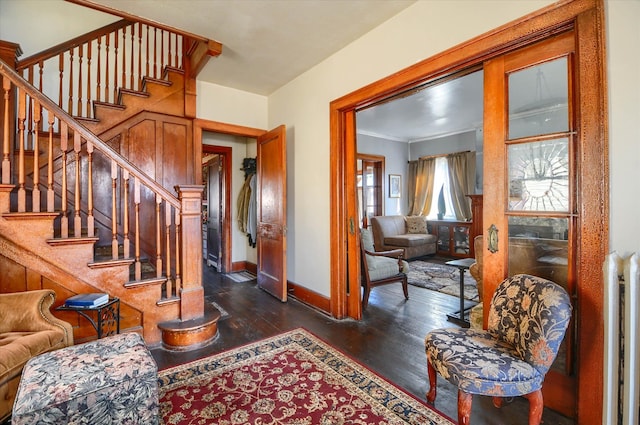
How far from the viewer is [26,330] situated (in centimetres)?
183

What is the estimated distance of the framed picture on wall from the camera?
752 centimetres

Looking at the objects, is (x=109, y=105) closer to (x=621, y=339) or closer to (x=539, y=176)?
(x=539, y=176)

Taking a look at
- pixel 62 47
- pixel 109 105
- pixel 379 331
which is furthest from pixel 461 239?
pixel 62 47

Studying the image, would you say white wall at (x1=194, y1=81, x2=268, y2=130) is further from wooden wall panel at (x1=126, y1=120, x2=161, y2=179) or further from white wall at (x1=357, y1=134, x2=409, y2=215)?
white wall at (x1=357, y1=134, x2=409, y2=215)

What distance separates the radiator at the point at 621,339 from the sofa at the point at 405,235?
493 cm

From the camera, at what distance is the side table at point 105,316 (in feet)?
7.00

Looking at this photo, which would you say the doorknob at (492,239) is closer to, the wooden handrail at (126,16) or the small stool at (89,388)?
the small stool at (89,388)

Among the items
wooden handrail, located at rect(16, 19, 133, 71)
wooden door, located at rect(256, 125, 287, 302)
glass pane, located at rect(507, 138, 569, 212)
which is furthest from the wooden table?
wooden handrail, located at rect(16, 19, 133, 71)

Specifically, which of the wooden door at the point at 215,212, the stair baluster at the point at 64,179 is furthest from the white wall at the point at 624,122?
the wooden door at the point at 215,212

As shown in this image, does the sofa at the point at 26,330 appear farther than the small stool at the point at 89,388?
Yes

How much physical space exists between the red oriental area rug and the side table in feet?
1.99

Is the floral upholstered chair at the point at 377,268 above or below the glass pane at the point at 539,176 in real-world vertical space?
below

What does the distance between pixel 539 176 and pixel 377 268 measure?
6.73 ft

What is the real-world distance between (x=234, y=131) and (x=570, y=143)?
371 centimetres
